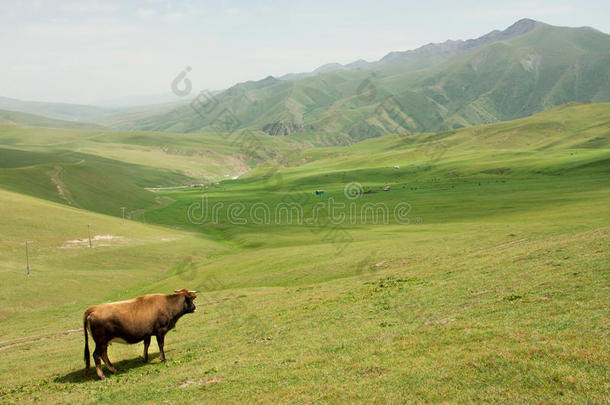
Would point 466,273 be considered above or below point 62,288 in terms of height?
above

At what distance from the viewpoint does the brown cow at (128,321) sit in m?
20.4

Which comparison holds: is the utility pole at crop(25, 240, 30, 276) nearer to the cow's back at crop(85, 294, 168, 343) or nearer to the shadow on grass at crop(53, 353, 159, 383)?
the shadow on grass at crop(53, 353, 159, 383)

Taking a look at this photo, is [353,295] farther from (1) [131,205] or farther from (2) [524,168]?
(2) [524,168]

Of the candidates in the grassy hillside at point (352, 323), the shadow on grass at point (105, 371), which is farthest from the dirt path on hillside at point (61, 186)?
the shadow on grass at point (105, 371)

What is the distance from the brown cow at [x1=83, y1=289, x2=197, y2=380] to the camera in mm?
20375

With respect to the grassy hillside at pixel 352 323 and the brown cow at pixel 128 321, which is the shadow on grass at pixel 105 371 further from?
the brown cow at pixel 128 321

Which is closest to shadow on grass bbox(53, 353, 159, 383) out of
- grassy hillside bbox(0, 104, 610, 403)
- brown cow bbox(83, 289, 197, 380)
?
grassy hillside bbox(0, 104, 610, 403)

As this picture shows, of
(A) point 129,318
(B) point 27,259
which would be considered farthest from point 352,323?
(B) point 27,259

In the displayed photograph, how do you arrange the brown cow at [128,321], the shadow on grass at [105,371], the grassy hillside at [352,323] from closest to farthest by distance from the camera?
the grassy hillside at [352,323], the brown cow at [128,321], the shadow on grass at [105,371]

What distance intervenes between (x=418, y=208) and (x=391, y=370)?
113027 mm

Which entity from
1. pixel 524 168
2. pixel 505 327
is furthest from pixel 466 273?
pixel 524 168

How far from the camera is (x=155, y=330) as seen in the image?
72.1 ft

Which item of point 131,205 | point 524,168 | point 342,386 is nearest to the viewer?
point 342,386

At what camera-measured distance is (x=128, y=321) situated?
21.0 meters
